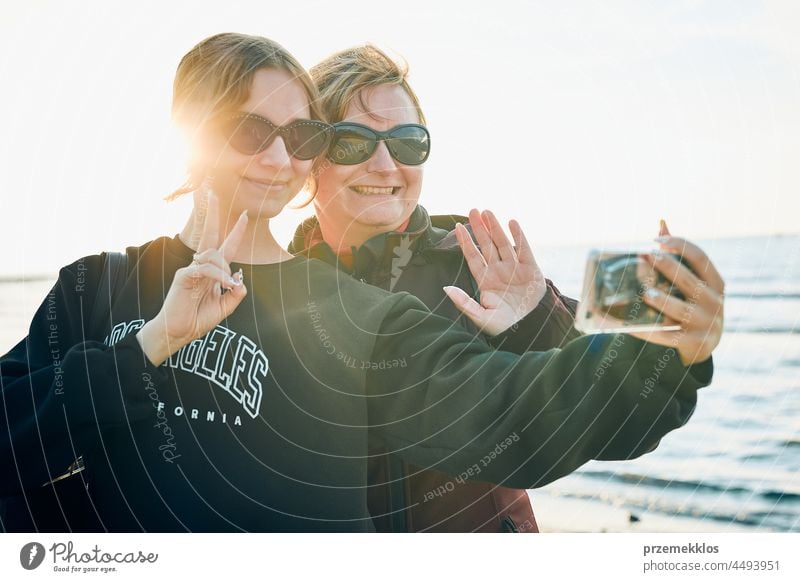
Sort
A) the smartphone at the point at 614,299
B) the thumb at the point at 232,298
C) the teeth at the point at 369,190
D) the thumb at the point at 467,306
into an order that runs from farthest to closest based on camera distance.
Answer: the teeth at the point at 369,190 → the thumb at the point at 467,306 → the thumb at the point at 232,298 → the smartphone at the point at 614,299

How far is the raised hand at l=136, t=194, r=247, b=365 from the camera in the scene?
243cm

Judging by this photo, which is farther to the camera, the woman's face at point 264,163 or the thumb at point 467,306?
the thumb at point 467,306

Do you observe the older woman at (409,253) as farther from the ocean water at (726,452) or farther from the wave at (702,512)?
the wave at (702,512)

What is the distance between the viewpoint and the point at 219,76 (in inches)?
106

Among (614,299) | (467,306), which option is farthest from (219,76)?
(614,299)

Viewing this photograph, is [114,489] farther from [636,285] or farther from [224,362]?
[636,285]

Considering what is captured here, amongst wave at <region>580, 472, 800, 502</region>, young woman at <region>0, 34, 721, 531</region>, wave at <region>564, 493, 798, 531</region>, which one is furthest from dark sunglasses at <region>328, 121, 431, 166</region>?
wave at <region>580, 472, 800, 502</region>

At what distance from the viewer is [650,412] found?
7.91ft

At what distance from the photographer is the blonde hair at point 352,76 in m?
3.07

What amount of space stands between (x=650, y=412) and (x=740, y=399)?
228 inches

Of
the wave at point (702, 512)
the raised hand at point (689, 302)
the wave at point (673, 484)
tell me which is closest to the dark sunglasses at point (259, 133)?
the raised hand at point (689, 302)

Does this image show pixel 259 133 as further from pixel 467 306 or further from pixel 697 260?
pixel 697 260

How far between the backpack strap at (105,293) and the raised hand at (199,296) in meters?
0.23
